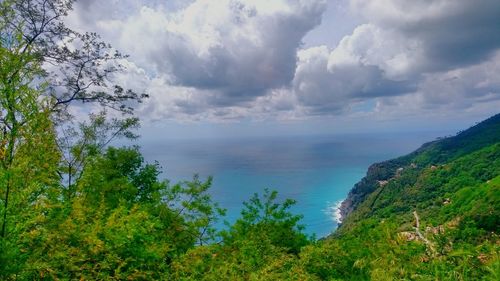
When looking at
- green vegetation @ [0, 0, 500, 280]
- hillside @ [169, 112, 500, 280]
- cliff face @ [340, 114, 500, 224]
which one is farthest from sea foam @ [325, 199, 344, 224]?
green vegetation @ [0, 0, 500, 280]

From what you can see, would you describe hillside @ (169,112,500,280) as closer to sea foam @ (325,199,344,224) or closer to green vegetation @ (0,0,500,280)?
green vegetation @ (0,0,500,280)

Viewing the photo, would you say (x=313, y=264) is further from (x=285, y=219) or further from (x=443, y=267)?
(x=285, y=219)

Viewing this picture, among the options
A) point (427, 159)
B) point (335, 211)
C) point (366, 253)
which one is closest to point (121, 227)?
point (366, 253)

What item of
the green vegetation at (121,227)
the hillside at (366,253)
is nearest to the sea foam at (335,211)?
the hillside at (366,253)

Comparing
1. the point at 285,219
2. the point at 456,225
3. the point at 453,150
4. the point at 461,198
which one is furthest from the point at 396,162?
the point at 456,225

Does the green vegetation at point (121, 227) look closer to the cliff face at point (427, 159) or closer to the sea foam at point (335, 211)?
the sea foam at point (335, 211)

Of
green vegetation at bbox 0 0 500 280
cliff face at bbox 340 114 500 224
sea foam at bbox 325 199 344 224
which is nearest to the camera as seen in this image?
green vegetation at bbox 0 0 500 280

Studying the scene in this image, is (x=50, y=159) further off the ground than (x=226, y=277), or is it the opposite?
(x=50, y=159)

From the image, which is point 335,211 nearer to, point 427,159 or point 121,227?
point 427,159

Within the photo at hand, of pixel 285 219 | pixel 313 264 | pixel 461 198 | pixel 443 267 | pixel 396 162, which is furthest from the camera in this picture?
pixel 396 162
